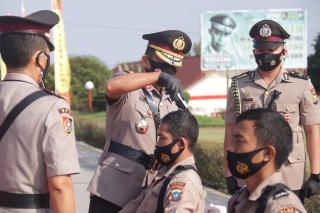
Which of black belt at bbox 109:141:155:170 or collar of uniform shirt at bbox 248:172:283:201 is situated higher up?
collar of uniform shirt at bbox 248:172:283:201

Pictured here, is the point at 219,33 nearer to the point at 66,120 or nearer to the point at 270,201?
the point at 66,120

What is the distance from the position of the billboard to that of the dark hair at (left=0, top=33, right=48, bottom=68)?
20370 millimetres

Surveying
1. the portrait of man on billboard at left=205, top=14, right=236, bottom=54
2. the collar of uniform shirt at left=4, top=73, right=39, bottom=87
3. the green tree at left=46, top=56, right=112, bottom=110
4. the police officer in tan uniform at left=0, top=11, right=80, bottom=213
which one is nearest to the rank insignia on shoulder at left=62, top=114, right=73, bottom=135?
the police officer in tan uniform at left=0, top=11, right=80, bottom=213

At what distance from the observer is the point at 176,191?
2855mm

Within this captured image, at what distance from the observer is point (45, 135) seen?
2486 mm

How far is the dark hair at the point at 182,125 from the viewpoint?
3.09m

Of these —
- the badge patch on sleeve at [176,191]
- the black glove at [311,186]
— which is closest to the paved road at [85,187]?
the black glove at [311,186]

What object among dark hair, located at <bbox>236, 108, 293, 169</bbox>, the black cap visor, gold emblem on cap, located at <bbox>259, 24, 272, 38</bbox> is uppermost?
gold emblem on cap, located at <bbox>259, 24, 272, 38</bbox>

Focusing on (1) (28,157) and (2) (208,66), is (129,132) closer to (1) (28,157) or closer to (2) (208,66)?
(1) (28,157)

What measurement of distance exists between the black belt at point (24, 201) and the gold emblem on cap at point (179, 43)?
127cm

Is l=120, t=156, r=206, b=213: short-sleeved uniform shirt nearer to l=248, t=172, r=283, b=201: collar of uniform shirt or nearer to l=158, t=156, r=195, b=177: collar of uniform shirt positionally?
l=158, t=156, r=195, b=177: collar of uniform shirt

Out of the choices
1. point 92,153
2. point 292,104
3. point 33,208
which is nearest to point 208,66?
point 92,153

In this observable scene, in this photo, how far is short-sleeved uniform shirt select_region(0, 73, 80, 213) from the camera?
8.16 ft

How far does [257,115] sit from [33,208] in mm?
1026
